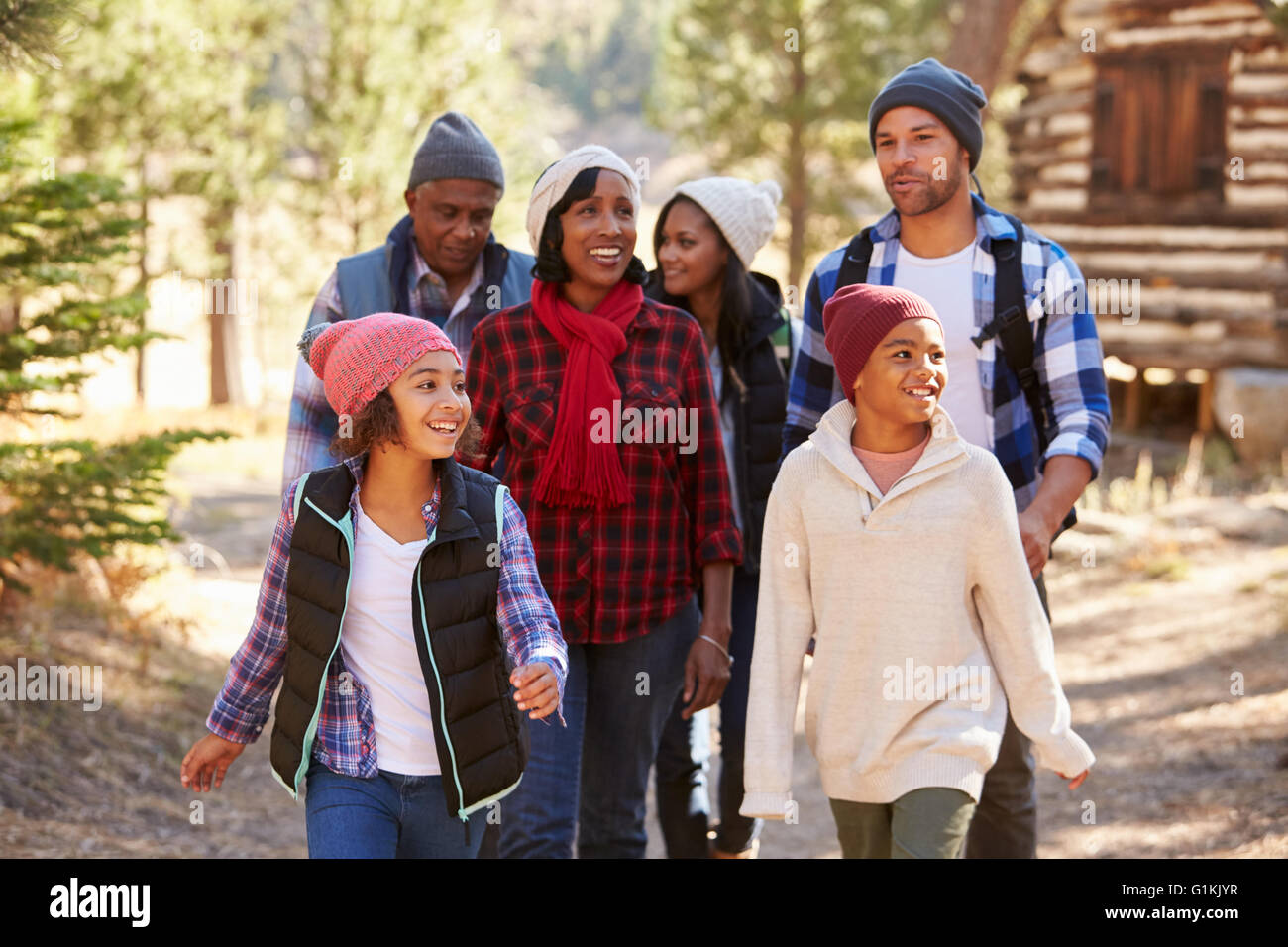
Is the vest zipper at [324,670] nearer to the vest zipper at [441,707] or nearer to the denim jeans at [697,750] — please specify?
the vest zipper at [441,707]

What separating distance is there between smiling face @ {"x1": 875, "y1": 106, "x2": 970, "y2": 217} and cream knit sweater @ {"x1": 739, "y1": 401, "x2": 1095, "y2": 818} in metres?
0.85

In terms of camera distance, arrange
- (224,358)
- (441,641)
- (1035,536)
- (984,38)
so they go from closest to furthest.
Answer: (441,641), (1035,536), (984,38), (224,358)

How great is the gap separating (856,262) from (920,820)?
1.77m

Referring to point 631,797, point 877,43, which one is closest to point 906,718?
point 631,797

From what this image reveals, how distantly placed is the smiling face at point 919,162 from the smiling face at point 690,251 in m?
1.06

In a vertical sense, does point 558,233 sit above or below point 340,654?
above

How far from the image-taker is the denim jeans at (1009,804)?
13.8 ft

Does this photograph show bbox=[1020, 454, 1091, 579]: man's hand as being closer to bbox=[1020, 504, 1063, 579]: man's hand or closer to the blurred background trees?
bbox=[1020, 504, 1063, 579]: man's hand

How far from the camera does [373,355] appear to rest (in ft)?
11.4

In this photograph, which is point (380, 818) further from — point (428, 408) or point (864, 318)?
point (864, 318)

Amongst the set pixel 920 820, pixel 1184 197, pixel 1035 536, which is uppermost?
pixel 1184 197

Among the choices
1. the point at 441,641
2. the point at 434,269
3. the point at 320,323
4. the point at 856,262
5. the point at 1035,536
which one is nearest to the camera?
the point at 441,641

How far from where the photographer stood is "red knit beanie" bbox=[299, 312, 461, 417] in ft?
11.3

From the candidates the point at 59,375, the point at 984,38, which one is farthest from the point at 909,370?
the point at 984,38
